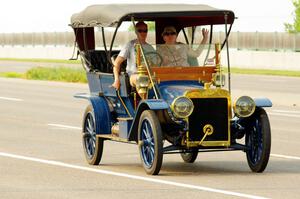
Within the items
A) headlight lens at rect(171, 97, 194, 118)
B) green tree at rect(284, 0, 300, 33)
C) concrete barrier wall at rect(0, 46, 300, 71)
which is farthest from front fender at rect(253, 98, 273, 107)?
green tree at rect(284, 0, 300, 33)

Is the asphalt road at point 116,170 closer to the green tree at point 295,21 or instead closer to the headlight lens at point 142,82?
the headlight lens at point 142,82

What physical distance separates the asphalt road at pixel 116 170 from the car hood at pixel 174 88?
0.91 metres

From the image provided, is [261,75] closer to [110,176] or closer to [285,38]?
[285,38]

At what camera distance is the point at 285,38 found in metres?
57.6

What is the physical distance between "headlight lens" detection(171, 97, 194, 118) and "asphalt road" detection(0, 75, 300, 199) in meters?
0.72

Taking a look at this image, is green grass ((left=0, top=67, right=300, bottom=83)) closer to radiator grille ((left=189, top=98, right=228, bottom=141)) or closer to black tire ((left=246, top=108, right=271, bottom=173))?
black tire ((left=246, top=108, right=271, bottom=173))

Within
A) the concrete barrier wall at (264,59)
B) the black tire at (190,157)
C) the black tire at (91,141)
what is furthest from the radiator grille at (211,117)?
the concrete barrier wall at (264,59)

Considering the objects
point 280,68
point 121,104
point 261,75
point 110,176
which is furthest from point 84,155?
point 280,68

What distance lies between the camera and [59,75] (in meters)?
41.8

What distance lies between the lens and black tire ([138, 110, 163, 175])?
1326cm

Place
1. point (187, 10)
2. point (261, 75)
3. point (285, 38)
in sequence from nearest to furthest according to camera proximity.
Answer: point (187, 10) → point (261, 75) → point (285, 38)

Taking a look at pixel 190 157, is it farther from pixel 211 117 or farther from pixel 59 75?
pixel 59 75

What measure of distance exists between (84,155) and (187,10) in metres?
3.02

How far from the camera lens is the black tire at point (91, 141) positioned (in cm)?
1510
